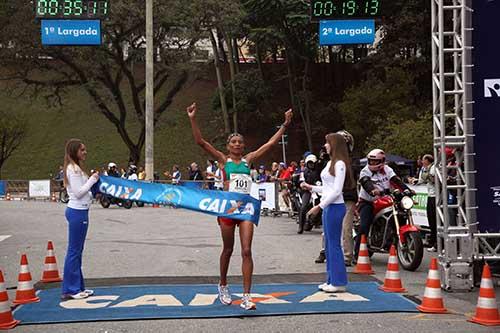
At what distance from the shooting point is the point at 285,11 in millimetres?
41312

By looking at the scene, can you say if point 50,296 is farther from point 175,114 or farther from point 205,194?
point 175,114

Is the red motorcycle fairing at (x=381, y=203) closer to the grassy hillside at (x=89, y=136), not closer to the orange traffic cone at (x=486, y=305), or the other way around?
the orange traffic cone at (x=486, y=305)

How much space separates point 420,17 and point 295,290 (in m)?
33.6

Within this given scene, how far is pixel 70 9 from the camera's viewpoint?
66.4 feet

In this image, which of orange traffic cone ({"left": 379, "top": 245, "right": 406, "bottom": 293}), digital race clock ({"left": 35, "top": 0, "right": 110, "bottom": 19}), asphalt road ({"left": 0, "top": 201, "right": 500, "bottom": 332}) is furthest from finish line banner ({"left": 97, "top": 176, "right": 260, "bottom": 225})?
digital race clock ({"left": 35, "top": 0, "right": 110, "bottom": 19})

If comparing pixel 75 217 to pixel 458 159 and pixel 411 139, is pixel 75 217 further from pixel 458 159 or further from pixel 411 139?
pixel 411 139

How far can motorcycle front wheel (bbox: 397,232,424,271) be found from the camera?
10.2 meters

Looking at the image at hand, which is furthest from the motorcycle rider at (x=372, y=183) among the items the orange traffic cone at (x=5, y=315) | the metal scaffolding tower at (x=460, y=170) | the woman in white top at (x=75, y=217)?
the orange traffic cone at (x=5, y=315)

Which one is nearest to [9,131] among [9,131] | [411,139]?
[9,131]

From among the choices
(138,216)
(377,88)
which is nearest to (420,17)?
(377,88)

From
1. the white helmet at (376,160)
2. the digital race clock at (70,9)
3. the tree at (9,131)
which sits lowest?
the white helmet at (376,160)

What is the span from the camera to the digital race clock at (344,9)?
698 inches

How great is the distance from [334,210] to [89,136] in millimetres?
52612

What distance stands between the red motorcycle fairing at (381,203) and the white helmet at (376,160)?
490mm
